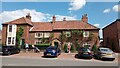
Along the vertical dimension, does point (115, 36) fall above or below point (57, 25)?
below

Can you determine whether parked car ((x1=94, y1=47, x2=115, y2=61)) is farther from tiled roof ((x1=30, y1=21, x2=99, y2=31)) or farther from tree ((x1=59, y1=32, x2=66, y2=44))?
tiled roof ((x1=30, y1=21, x2=99, y2=31))

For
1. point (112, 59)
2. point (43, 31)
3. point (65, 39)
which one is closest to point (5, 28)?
point (43, 31)

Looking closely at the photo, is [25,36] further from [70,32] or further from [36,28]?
[70,32]

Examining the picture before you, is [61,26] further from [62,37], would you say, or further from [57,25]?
[62,37]

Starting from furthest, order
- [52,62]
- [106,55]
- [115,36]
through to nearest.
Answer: [115,36] → [106,55] → [52,62]

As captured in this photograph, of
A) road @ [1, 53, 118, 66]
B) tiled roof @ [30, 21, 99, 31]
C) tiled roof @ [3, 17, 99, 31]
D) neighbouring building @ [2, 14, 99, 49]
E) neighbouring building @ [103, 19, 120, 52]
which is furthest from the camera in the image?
tiled roof @ [3, 17, 99, 31]

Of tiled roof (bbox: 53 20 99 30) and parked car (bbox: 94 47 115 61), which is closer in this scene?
parked car (bbox: 94 47 115 61)

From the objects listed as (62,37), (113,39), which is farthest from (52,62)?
(113,39)

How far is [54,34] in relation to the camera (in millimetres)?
39219

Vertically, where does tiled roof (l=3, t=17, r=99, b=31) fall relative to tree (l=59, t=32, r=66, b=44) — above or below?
above

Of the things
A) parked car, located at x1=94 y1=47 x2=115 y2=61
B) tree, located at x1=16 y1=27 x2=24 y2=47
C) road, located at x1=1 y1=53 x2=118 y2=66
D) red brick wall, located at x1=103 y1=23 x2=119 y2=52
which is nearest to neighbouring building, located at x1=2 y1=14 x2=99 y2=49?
tree, located at x1=16 y1=27 x2=24 y2=47

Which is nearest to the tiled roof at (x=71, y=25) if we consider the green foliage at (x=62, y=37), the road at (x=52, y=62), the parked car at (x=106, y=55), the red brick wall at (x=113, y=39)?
the green foliage at (x=62, y=37)

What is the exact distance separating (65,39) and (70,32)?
1.84 metres

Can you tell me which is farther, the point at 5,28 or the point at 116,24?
the point at 5,28
